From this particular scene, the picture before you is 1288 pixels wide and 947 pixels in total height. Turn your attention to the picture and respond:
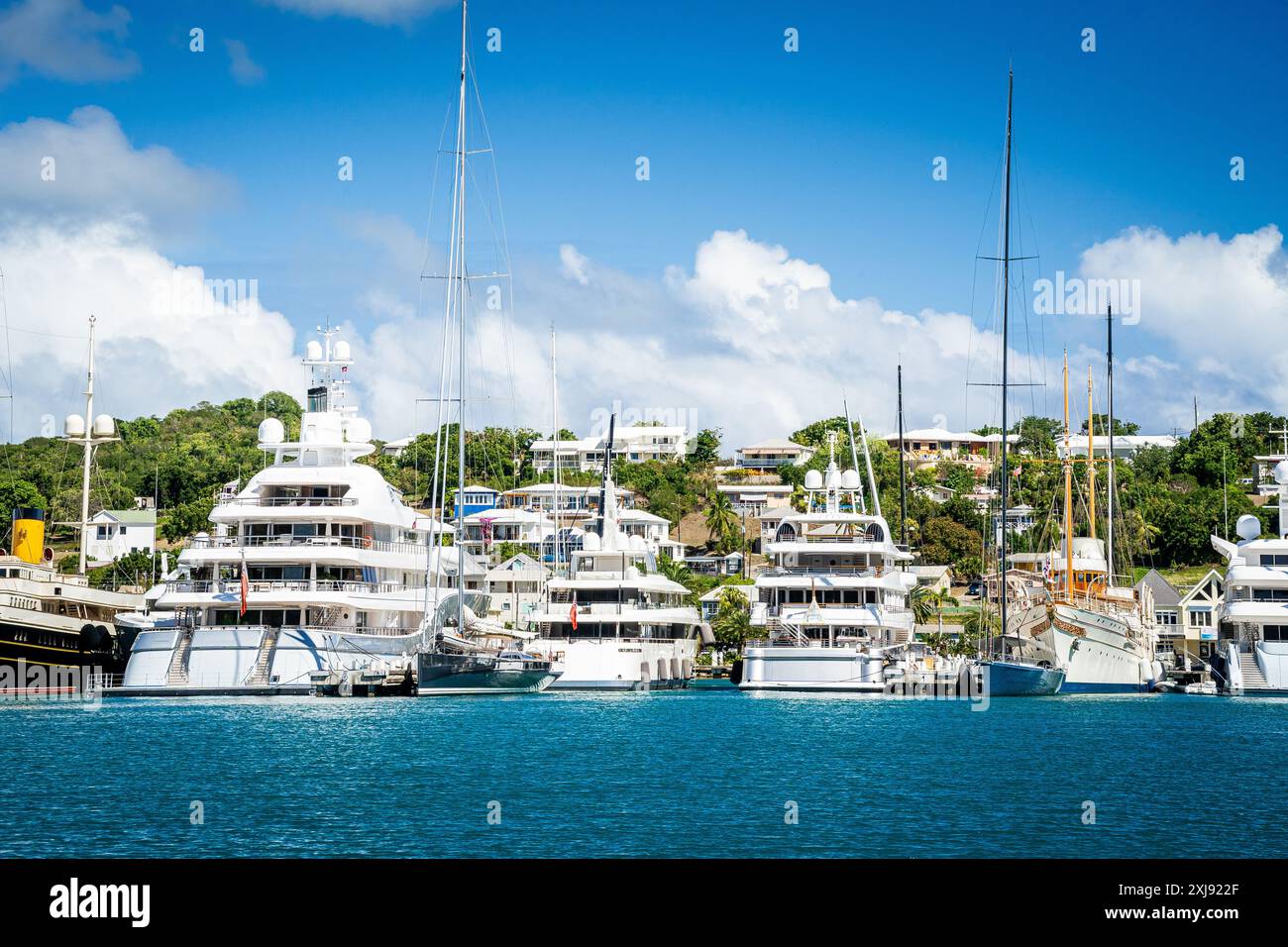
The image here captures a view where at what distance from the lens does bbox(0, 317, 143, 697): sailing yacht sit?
185 feet

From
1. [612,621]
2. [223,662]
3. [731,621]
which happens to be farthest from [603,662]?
[731,621]

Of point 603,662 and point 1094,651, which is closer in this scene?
point 603,662

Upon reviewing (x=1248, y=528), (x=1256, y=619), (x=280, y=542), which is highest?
(x=1248, y=528)

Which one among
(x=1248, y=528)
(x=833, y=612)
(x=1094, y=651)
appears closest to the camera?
(x=833, y=612)

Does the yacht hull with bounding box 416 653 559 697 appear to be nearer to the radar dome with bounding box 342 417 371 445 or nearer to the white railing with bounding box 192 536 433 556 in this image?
the white railing with bounding box 192 536 433 556

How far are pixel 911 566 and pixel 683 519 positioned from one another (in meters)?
28.6

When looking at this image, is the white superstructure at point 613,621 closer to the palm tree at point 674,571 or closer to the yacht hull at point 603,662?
the yacht hull at point 603,662

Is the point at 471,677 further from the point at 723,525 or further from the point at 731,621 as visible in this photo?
the point at 723,525

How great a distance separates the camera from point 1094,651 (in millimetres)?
70688

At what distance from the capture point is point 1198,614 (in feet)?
323

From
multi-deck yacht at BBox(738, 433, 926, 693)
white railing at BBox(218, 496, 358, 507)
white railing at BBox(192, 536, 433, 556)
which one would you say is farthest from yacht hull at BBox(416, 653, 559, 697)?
multi-deck yacht at BBox(738, 433, 926, 693)

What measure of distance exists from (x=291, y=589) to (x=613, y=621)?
19843 millimetres

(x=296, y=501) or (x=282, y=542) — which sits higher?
(x=296, y=501)
